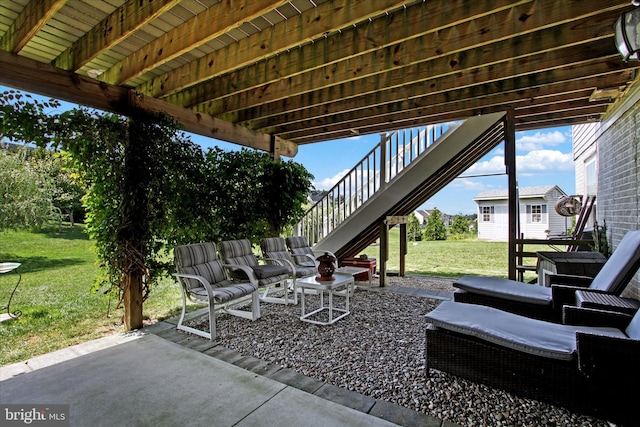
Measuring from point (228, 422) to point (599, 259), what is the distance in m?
4.57

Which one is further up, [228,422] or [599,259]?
[599,259]

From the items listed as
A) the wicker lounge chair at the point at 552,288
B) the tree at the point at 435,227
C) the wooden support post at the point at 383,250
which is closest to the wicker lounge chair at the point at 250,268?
the wooden support post at the point at 383,250

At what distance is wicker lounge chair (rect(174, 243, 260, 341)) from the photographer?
3.34m

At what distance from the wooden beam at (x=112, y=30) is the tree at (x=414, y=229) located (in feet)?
39.4

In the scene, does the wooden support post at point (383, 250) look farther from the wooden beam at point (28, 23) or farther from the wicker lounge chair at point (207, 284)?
the wooden beam at point (28, 23)

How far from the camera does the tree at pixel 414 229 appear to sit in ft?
44.6

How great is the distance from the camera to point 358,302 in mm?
4652

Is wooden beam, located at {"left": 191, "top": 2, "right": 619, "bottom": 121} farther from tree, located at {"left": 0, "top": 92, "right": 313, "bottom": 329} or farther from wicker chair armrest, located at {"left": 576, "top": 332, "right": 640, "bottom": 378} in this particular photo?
wicker chair armrest, located at {"left": 576, "top": 332, "right": 640, "bottom": 378}

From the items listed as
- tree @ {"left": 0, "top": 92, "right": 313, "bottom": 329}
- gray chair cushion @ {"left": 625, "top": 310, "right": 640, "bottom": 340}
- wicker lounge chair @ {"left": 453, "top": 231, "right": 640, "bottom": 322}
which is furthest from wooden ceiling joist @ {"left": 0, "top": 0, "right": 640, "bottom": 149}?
gray chair cushion @ {"left": 625, "top": 310, "right": 640, "bottom": 340}

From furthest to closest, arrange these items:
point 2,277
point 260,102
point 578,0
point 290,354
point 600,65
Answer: point 2,277 < point 260,102 < point 600,65 < point 290,354 < point 578,0

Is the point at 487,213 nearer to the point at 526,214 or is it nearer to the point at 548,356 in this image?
the point at 526,214

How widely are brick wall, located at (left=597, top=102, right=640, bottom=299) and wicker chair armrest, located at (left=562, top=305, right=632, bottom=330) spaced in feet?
5.17

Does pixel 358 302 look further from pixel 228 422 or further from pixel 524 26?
pixel 524 26

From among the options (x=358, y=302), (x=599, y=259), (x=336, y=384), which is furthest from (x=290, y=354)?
(x=599, y=259)
